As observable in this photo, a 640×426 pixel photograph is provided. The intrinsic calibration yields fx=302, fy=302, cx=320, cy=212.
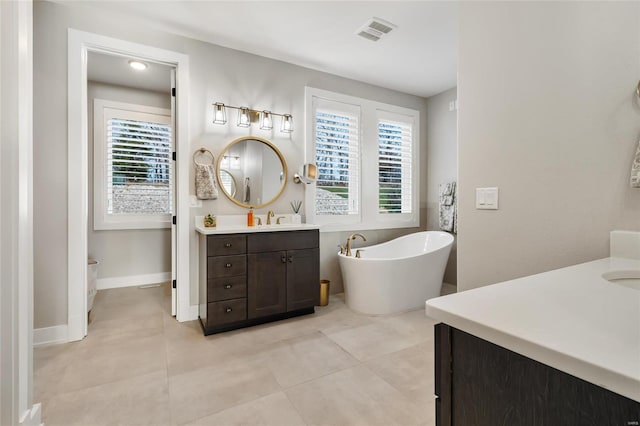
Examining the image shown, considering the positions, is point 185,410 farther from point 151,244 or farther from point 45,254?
point 151,244

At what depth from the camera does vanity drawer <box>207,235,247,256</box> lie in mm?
2547

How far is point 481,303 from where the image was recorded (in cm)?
67

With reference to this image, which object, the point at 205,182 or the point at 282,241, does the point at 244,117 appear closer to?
the point at 205,182

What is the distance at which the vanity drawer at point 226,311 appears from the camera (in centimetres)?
254

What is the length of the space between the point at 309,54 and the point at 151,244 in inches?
129

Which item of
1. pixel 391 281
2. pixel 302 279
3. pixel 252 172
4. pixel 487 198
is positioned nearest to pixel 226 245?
pixel 302 279

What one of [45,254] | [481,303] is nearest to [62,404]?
[45,254]

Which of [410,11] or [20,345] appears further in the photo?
[410,11]

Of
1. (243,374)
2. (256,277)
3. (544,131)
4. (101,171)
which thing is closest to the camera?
(544,131)

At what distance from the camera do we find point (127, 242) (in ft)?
13.5

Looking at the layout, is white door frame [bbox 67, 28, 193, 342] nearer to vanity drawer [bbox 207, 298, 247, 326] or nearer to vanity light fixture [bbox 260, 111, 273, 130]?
vanity drawer [bbox 207, 298, 247, 326]

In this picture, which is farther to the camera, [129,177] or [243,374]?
[129,177]

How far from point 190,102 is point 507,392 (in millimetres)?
3140

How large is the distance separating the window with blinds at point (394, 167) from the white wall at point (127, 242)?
3.10 metres
